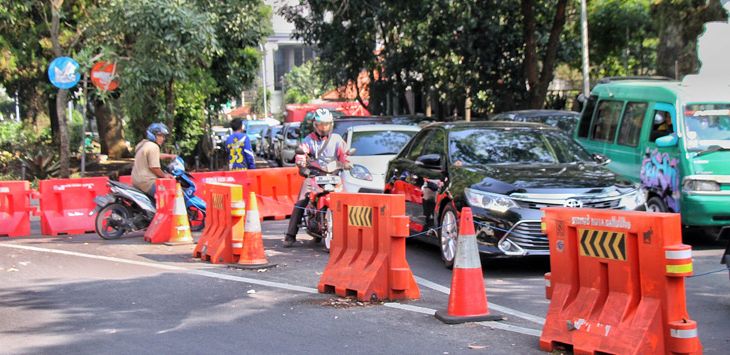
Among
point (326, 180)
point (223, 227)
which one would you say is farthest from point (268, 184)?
point (223, 227)

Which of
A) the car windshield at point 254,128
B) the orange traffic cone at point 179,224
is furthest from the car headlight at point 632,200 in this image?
the car windshield at point 254,128

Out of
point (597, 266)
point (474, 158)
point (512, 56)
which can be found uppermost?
point (512, 56)

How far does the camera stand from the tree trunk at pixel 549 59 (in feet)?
87.5

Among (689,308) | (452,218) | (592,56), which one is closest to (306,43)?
(592,56)

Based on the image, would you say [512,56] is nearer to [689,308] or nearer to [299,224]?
[299,224]

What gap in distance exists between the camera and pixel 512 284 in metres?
9.47

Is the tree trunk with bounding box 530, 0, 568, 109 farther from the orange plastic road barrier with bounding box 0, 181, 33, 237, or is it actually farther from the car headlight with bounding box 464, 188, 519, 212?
the car headlight with bounding box 464, 188, 519, 212

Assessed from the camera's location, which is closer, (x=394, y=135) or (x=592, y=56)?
(x=394, y=135)

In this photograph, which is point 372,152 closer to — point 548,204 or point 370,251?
point 548,204

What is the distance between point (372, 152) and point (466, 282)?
9.19m

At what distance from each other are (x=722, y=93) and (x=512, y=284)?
199 inches

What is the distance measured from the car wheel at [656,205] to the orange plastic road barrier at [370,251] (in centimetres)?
504

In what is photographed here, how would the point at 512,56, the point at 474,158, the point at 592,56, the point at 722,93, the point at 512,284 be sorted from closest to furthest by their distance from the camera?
the point at 512,284 → the point at 474,158 → the point at 722,93 → the point at 512,56 → the point at 592,56

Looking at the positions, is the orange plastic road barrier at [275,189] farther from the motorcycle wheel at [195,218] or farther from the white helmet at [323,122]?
the white helmet at [323,122]
